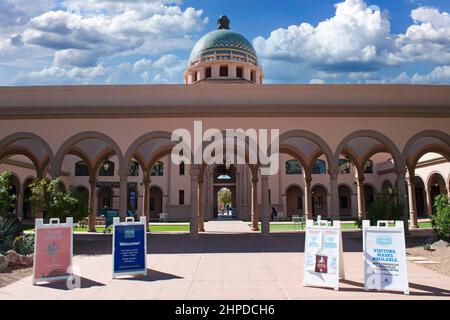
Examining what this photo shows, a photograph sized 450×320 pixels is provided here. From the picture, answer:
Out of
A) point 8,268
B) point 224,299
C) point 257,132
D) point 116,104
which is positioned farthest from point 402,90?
Result: point 8,268

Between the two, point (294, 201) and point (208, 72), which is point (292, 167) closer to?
point (294, 201)

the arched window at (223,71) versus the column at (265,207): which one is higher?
the arched window at (223,71)

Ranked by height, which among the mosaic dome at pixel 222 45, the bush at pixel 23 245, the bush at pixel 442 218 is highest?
the mosaic dome at pixel 222 45

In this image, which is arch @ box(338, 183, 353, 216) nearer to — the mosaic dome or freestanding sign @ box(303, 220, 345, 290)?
the mosaic dome

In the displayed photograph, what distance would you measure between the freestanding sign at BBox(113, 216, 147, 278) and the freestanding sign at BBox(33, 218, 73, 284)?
1.15 metres

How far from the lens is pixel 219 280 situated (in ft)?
28.5

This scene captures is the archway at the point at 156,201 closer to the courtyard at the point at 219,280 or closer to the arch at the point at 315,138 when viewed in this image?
the arch at the point at 315,138

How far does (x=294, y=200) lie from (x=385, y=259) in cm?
3515

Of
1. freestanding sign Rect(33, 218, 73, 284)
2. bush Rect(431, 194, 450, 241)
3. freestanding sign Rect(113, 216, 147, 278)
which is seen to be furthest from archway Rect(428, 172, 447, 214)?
freestanding sign Rect(33, 218, 73, 284)

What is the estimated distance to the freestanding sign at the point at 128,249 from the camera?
898cm

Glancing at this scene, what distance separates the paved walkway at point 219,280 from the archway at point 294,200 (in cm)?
2848

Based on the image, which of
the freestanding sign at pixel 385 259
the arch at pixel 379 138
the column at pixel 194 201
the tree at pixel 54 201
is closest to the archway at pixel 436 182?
the arch at pixel 379 138

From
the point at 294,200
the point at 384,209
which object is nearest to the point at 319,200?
the point at 294,200

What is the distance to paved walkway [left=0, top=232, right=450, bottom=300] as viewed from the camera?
7.47 metres
